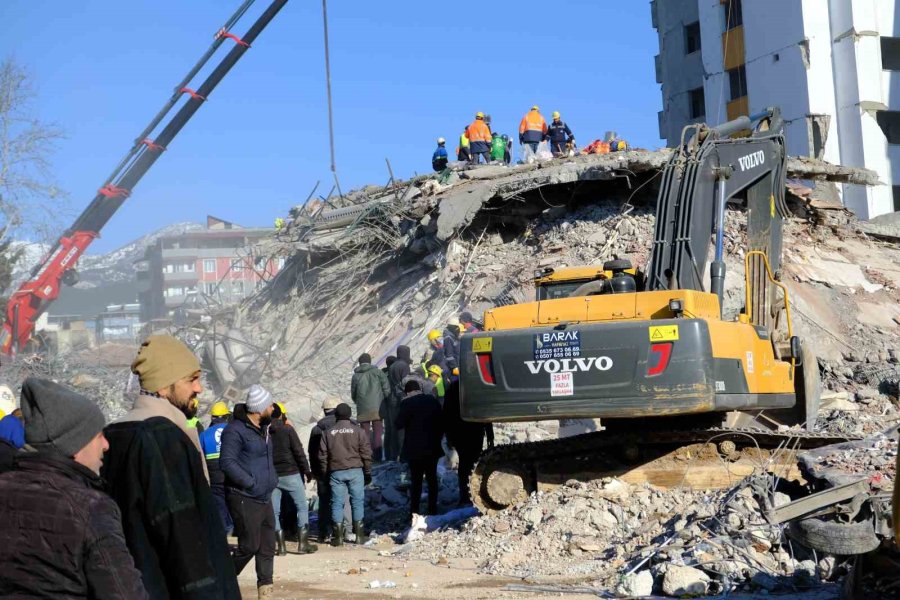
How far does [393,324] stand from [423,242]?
185 centimetres

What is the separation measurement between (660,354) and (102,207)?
23.6 m

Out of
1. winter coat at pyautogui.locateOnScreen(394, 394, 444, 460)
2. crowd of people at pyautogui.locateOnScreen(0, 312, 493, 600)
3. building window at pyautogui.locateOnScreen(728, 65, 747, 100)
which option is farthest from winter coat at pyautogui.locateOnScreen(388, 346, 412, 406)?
building window at pyautogui.locateOnScreen(728, 65, 747, 100)

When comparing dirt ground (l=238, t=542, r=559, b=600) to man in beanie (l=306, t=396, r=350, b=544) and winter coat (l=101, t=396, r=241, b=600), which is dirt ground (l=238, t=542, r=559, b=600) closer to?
man in beanie (l=306, t=396, r=350, b=544)

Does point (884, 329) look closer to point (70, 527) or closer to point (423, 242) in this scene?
point (423, 242)

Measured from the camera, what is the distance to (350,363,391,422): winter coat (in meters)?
17.0

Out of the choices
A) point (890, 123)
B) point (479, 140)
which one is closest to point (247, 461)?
point (479, 140)

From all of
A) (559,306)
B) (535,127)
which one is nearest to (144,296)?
(535,127)

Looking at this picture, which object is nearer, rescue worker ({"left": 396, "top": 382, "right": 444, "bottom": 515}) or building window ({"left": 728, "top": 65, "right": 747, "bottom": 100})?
rescue worker ({"left": 396, "top": 382, "right": 444, "bottom": 515})

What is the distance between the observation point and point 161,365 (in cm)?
466

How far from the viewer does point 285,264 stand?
29.8 m

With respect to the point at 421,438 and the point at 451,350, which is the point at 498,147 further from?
the point at 421,438

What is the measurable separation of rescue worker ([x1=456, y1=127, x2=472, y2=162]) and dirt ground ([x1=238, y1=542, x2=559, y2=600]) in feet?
52.0

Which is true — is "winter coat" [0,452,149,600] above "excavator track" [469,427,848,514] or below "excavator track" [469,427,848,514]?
above

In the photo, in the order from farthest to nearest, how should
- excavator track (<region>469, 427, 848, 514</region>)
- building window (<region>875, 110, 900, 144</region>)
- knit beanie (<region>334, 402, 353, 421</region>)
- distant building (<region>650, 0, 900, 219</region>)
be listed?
building window (<region>875, 110, 900, 144</region>)
distant building (<region>650, 0, 900, 219</region>)
knit beanie (<region>334, 402, 353, 421</region>)
excavator track (<region>469, 427, 848, 514</region>)
